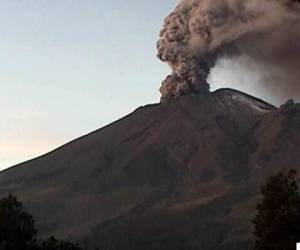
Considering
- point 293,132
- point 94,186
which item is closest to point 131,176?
point 94,186

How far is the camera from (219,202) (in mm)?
151875

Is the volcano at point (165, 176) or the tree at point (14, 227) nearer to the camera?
the tree at point (14, 227)

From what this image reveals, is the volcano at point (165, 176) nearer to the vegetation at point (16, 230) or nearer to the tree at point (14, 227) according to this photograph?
the vegetation at point (16, 230)

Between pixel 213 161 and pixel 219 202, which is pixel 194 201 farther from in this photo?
pixel 213 161

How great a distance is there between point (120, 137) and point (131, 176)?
17.6 metres

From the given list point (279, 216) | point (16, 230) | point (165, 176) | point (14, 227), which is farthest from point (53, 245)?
point (165, 176)

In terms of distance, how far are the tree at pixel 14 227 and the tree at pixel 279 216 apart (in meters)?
11.8

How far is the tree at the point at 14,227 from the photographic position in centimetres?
3400

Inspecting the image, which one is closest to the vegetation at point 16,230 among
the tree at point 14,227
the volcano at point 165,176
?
the tree at point 14,227

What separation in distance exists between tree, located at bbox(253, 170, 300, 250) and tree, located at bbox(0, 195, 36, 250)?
38.8ft

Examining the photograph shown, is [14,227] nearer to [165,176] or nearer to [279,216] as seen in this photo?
[279,216]

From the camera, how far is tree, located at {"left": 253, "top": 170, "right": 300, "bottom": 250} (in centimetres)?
2534

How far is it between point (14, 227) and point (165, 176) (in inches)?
5529

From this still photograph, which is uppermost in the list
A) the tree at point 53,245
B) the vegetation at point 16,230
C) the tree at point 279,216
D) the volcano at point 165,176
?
the volcano at point 165,176
